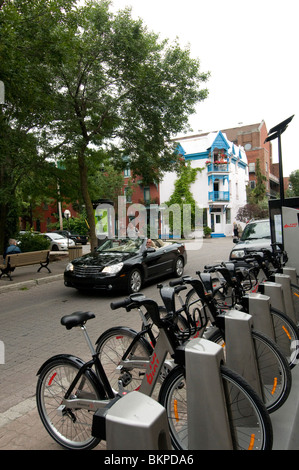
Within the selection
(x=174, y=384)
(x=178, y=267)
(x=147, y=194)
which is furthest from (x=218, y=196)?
(x=174, y=384)

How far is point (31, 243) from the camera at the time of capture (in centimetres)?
1730

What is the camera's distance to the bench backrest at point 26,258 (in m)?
10.8

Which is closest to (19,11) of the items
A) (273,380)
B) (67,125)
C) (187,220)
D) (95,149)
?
(67,125)

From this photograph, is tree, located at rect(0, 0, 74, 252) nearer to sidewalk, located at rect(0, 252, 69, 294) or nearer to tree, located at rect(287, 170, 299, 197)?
sidewalk, located at rect(0, 252, 69, 294)

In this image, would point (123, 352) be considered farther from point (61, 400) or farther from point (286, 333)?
point (286, 333)

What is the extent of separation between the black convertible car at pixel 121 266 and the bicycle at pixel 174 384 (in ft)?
16.1

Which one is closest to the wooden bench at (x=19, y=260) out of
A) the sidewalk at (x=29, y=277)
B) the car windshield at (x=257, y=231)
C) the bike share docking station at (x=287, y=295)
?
the sidewalk at (x=29, y=277)

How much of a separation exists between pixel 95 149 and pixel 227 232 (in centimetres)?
2721

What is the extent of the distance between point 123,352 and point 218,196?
36.8 metres

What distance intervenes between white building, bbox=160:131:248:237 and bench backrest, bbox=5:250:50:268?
78.4 feet

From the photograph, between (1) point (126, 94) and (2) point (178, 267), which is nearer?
(2) point (178, 267)

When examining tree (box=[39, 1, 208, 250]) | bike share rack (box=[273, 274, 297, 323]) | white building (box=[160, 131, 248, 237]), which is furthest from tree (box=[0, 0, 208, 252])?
white building (box=[160, 131, 248, 237])

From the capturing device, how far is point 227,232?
4006 centimetres
